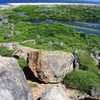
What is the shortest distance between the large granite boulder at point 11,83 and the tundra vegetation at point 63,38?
32.1 ft

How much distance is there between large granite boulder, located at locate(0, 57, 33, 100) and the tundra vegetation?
9.78m

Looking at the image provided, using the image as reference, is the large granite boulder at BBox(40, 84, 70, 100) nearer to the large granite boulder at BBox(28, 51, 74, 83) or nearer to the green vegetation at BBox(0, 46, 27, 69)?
the large granite boulder at BBox(28, 51, 74, 83)

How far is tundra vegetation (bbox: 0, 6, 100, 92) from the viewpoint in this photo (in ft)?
104

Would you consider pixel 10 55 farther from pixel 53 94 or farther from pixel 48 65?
pixel 53 94

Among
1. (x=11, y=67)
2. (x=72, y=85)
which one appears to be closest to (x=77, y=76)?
(x=72, y=85)

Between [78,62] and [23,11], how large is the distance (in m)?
124

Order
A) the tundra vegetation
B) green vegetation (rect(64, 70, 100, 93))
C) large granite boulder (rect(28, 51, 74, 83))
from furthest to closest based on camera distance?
1. the tundra vegetation
2. green vegetation (rect(64, 70, 100, 93))
3. large granite boulder (rect(28, 51, 74, 83))

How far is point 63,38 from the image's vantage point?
7600cm

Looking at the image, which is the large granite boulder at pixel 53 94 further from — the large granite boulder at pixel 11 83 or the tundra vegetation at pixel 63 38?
the tundra vegetation at pixel 63 38

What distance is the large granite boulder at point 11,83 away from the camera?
20314 mm

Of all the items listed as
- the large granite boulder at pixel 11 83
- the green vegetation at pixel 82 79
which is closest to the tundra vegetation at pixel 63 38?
the green vegetation at pixel 82 79

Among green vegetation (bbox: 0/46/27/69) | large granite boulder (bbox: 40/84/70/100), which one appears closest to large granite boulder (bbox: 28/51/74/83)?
green vegetation (bbox: 0/46/27/69)

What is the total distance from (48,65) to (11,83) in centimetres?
902

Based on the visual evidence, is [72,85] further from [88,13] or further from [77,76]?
[88,13]
